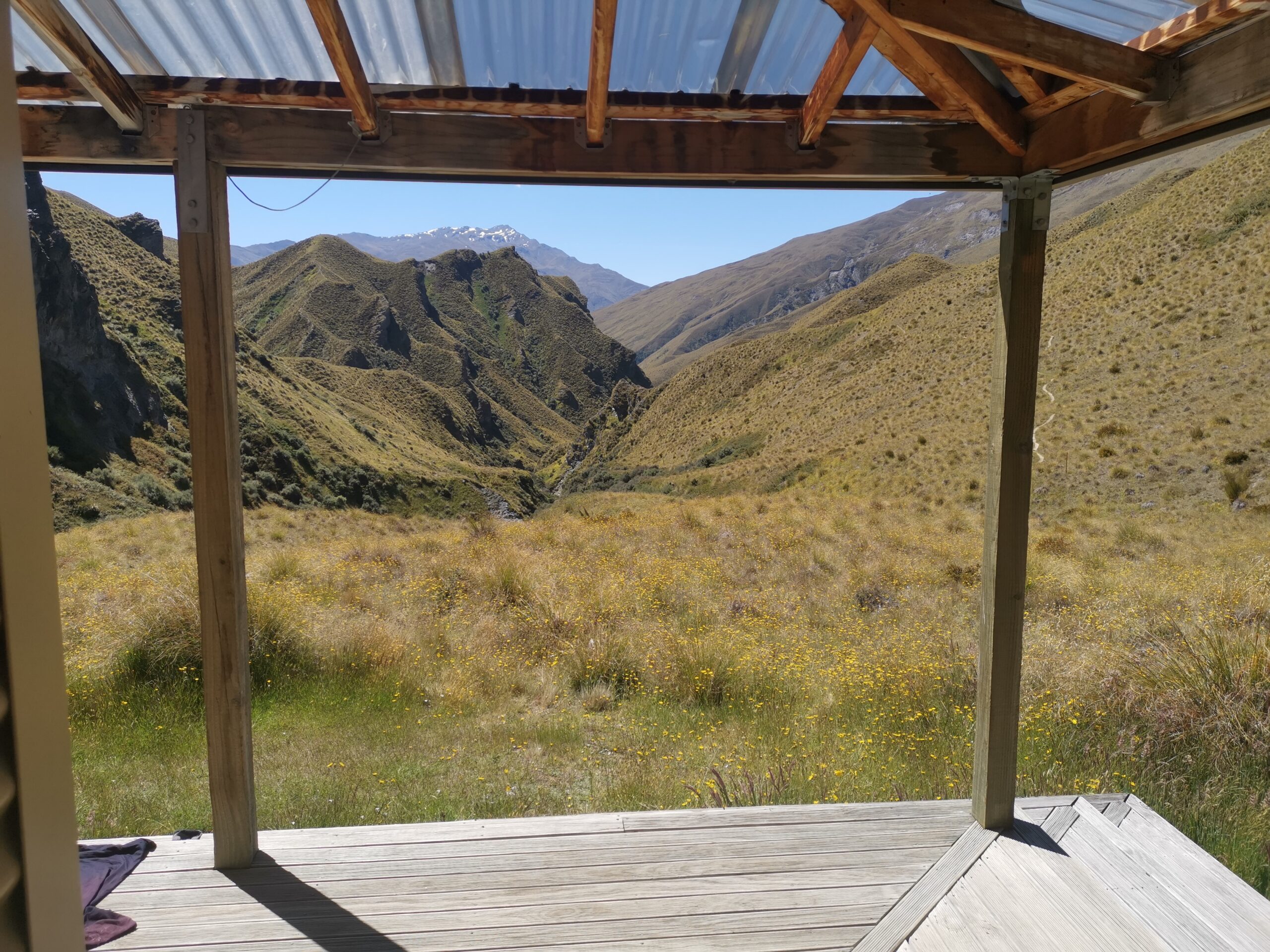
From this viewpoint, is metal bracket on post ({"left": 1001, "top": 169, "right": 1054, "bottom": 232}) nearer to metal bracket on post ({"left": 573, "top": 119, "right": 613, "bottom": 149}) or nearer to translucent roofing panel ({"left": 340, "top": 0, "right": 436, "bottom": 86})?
metal bracket on post ({"left": 573, "top": 119, "right": 613, "bottom": 149})

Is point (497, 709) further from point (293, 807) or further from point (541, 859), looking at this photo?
point (541, 859)

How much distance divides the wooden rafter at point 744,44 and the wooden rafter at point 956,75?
26cm

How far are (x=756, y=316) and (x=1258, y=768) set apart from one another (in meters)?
193

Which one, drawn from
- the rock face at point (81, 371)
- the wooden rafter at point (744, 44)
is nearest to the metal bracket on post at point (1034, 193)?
the wooden rafter at point (744, 44)

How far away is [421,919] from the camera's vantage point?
8.92ft

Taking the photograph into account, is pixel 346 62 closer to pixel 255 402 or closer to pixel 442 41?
pixel 442 41

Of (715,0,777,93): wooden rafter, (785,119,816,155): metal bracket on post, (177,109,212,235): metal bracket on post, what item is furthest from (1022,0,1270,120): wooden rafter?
(177,109,212,235): metal bracket on post

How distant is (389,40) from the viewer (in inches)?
98.1

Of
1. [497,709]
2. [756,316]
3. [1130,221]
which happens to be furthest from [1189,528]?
[756,316]

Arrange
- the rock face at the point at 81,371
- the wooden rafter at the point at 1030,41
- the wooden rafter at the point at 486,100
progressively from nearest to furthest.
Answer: the wooden rafter at the point at 1030,41 < the wooden rafter at the point at 486,100 < the rock face at the point at 81,371

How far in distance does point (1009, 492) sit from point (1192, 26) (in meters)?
1.68

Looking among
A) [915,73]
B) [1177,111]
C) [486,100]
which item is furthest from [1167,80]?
[486,100]

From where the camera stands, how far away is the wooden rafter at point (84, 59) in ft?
6.81

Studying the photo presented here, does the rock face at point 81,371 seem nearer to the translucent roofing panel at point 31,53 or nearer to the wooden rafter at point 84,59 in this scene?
the translucent roofing panel at point 31,53
